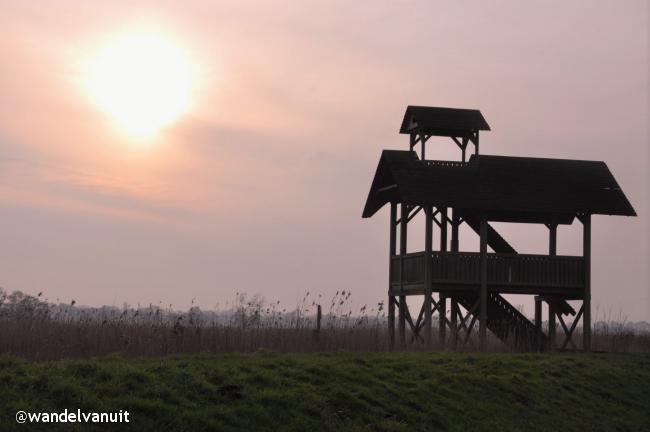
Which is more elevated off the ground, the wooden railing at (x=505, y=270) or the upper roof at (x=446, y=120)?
the upper roof at (x=446, y=120)

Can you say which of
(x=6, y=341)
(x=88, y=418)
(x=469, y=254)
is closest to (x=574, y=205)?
(x=469, y=254)

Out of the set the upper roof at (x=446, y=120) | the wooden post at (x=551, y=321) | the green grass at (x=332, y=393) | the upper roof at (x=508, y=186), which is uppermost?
the upper roof at (x=446, y=120)

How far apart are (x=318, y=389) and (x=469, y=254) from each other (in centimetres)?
1679

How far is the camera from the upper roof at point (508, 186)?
3675 cm

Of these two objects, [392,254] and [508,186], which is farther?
[392,254]

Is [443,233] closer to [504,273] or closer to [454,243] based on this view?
[454,243]

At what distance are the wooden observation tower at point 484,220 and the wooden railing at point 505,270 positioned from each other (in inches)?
Result: 1.4

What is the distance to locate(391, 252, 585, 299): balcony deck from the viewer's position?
3625 centimetres

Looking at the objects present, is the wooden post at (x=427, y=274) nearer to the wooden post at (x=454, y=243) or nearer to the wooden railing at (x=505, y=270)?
the wooden railing at (x=505, y=270)

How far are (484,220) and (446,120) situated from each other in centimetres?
413

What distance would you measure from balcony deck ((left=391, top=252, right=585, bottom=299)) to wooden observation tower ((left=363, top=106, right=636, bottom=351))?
0.12ft

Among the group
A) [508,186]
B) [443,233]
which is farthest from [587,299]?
[443,233]

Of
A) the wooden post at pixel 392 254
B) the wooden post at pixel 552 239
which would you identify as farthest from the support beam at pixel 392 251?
the wooden post at pixel 552 239

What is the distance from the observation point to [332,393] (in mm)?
20766
